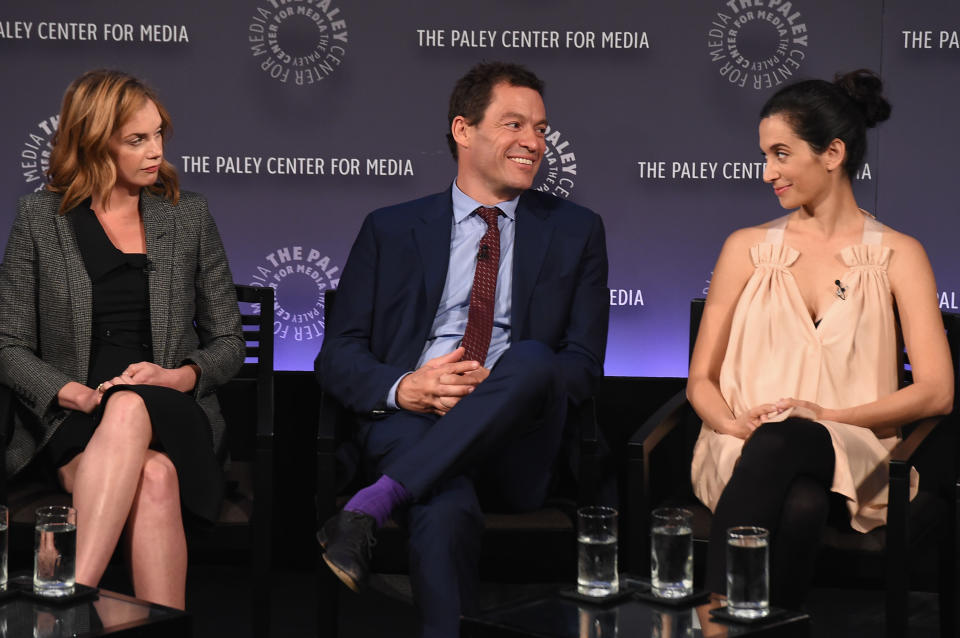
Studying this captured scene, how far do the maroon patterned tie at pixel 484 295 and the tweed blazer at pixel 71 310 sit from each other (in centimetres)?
64

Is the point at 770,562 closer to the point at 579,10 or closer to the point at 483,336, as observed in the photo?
the point at 483,336

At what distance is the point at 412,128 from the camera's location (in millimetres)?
4430

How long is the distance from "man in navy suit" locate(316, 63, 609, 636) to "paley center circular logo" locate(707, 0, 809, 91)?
95 centimetres

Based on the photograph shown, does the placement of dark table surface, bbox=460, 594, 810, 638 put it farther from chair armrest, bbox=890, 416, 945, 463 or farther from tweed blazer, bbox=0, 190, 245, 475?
tweed blazer, bbox=0, 190, 245, 475

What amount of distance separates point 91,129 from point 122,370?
0.65 metres

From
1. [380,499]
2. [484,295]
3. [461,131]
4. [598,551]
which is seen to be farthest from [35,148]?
[598,551]

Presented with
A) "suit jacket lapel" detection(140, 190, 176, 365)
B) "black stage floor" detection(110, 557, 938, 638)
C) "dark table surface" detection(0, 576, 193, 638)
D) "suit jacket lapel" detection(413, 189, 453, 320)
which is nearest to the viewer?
"dark table surface" detection(0, 576, 193, 638)

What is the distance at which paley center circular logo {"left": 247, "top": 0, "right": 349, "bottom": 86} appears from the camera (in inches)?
173

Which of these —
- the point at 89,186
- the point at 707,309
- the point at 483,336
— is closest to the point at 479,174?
the point at 483,336

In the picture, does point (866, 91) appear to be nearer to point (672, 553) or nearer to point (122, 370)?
point (672, 553)

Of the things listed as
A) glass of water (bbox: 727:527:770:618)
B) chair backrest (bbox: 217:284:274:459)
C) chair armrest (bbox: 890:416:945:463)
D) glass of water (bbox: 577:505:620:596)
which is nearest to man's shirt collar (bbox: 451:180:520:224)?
chair backrest (bbox: 217:284:274:459)

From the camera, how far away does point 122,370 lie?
3.48 m

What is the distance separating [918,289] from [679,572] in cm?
130

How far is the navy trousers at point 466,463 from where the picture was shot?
2930mm
